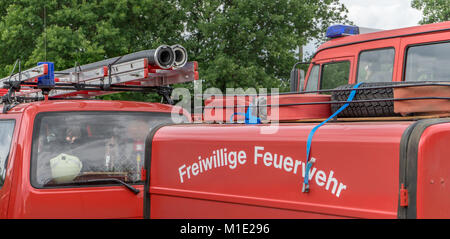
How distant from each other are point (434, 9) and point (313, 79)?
23797 millimetres

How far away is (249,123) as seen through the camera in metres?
3.79

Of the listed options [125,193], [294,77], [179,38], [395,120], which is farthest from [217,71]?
[395,120]

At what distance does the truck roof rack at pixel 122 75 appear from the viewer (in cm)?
482

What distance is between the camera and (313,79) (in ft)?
26.8

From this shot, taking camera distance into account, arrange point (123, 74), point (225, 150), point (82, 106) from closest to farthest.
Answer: point (225, 150)
point (82, 106)
point (123, 74)

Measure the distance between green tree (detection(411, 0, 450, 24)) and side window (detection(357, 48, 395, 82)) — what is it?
911 inches

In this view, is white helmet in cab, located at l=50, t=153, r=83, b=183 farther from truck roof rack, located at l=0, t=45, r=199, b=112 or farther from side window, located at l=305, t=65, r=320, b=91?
side window, located at l=305, t=65, r=320, b=91

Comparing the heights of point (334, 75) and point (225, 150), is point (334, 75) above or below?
above

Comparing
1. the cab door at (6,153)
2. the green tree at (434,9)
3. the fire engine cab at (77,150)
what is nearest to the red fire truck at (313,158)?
the fire engine cab at (77,150)

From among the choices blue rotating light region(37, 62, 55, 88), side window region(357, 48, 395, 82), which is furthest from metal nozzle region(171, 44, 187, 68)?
side window region(357, 48, 395, 82)

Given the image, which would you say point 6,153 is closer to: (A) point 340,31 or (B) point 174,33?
(A) point 340,31

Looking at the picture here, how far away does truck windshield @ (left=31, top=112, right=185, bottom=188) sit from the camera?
4.41 m

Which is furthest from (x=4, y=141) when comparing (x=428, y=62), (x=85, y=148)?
(x=428, y=62)
